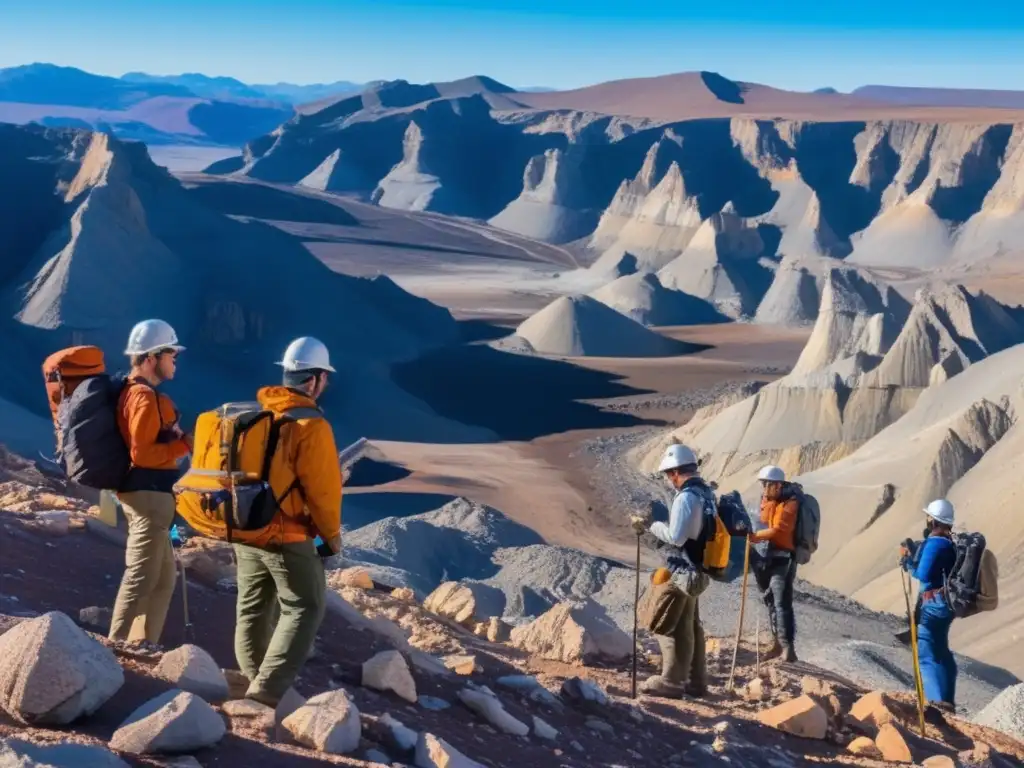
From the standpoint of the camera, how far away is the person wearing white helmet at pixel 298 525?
465cm

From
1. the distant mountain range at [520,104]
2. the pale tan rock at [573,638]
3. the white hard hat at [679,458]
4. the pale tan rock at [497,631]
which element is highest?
the distant mountain range at [520,104]

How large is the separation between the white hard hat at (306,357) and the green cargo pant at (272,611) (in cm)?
67

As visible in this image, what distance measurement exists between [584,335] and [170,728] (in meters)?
42.0

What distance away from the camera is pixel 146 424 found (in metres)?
5.16

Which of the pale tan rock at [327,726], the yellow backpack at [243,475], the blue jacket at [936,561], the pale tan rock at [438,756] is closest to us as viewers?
the pale tan rock at [327,726]

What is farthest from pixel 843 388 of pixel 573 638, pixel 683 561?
pixel 683 561

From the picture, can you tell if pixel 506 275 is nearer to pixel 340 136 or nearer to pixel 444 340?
pixel 444 340

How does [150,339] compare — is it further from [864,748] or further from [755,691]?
[755,691]

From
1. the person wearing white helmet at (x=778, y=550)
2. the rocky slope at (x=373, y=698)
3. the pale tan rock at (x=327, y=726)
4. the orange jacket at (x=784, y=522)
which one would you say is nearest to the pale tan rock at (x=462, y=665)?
the rocky slope at (x=373, y=698)

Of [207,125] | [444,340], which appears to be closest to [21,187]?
A: [444,340]

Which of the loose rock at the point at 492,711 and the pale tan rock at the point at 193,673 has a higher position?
the pale tan rock at the point at 193,673

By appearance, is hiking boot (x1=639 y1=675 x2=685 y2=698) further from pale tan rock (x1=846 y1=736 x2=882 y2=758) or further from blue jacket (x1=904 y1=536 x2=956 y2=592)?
blue jacket (x1=904 y1=536 x2=956 y2=592)

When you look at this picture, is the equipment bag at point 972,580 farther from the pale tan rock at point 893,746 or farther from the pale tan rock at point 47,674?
the pale tan rock at point 47,674

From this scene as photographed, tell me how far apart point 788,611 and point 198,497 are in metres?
5.16
